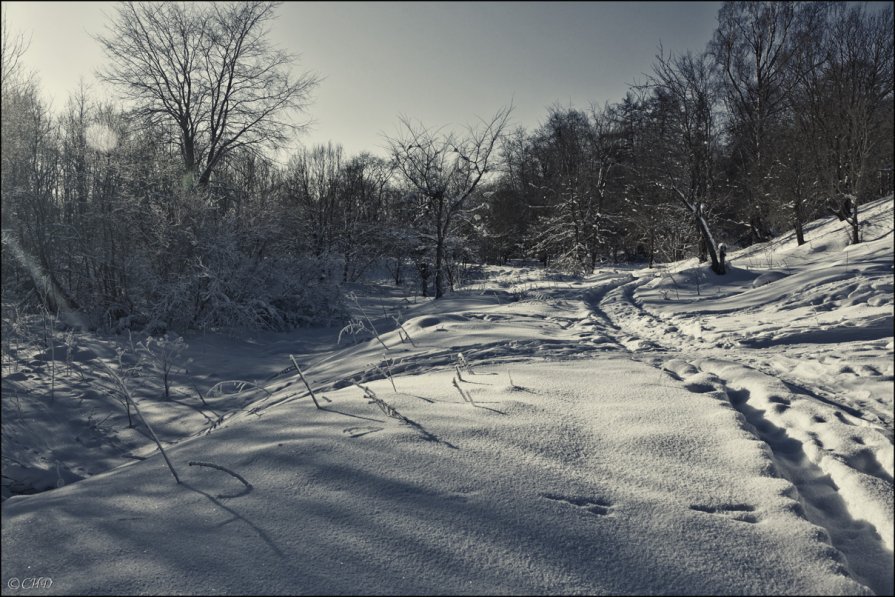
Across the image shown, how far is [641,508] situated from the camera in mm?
1780

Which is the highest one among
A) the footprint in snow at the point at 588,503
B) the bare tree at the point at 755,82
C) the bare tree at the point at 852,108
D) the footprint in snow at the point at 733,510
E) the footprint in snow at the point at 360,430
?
the bare tree at the point at 755,82

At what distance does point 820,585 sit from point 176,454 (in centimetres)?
295

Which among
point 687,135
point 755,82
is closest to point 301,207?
point 687,135

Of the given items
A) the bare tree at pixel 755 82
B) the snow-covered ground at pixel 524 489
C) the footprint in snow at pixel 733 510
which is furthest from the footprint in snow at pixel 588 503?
the bare tree at pixel 755 82

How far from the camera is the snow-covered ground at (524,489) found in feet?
4.65

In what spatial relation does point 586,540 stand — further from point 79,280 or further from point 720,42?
point 720,42

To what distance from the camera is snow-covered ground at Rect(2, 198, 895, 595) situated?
142 cm

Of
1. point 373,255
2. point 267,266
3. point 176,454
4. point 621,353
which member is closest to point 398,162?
point 267,266

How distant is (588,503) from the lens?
182 cm

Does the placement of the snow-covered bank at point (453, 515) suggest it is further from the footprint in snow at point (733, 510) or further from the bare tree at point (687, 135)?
the bare tree at point (687, 135)

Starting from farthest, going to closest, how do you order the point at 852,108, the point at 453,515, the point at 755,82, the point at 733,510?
the point at 755,82 < the point at 852,108 < the point at 733,510 < the point at 453,515

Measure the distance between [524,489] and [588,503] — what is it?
0.25 m

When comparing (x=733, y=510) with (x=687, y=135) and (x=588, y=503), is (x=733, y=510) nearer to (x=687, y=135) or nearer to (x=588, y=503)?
(x=588, y=503)

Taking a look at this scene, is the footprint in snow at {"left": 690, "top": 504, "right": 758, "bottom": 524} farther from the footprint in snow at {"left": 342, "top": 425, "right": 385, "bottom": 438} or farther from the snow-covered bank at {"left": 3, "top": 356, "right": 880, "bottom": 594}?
the footprint in snow at {"left": 342, "top": 425, "right": 385, "bottom": 438}
